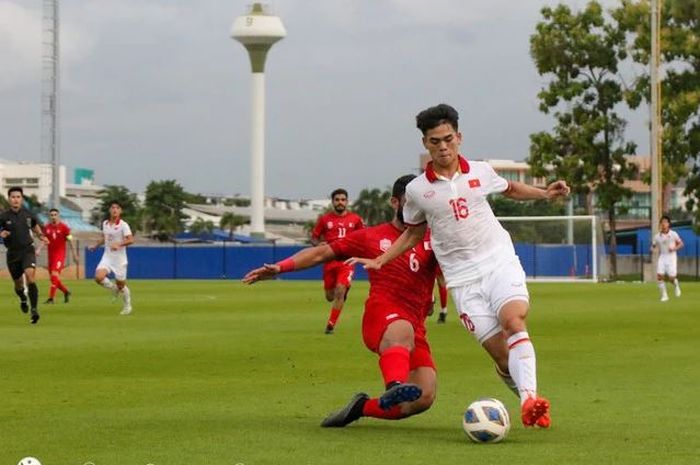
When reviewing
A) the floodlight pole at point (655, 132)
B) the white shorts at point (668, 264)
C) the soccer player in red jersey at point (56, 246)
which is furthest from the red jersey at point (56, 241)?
the floodlight pole at point (655, 132)

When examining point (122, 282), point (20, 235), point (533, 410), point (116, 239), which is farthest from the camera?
point (116, 239)

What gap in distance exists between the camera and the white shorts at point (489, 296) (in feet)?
35.0

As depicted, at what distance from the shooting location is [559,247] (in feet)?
210

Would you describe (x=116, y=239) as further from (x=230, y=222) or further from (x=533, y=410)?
(x=230, y=222)

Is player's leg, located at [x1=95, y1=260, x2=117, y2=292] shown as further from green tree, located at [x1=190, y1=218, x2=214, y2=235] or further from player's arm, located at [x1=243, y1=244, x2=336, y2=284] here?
green tree, located at [x1=190, y1=218, x2=214, y2=235]

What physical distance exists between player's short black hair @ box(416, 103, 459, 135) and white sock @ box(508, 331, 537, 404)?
1.53 meters

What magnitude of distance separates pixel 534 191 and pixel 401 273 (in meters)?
1.13

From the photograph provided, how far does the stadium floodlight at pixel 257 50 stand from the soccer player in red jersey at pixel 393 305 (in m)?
120

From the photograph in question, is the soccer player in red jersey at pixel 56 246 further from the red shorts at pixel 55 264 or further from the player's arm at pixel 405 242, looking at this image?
the player's arm at pixel 405 242

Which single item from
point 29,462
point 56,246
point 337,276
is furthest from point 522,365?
point 56,246

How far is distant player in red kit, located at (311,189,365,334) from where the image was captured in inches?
927

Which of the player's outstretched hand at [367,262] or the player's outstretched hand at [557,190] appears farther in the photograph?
the player's outstretched hand at [557,190]

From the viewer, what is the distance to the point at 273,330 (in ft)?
81.7

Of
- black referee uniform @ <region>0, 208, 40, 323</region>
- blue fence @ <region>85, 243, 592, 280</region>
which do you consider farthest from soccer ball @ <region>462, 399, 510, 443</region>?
blue fence @ <region>85, 243, 592, 280</region>
